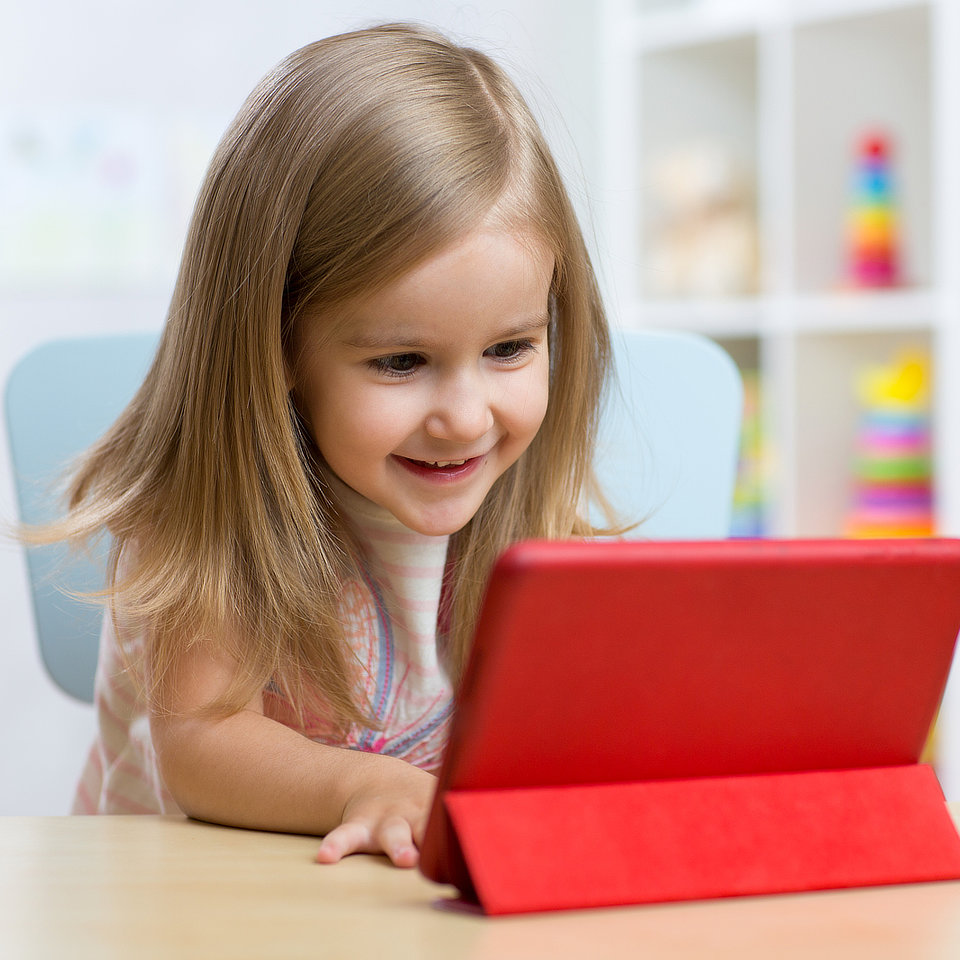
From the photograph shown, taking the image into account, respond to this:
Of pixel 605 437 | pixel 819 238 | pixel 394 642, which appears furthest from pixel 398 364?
pixel 819 238

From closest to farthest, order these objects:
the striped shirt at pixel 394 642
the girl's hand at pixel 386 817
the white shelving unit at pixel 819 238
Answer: the girl's hand at pixel 386 817, the striped shirt at pixel 394 642, the white shelving unit at pixel 819 238

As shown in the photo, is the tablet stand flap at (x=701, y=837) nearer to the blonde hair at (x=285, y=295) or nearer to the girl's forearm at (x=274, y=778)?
the girl's forearm at (x=274, y=778)

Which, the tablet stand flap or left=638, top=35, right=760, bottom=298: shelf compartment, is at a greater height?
left=638, top=35, right=760, bottom=298: shelf compartment

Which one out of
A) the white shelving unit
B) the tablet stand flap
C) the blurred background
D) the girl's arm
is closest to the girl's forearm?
the girl's arm

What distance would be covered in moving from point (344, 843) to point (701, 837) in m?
0.13

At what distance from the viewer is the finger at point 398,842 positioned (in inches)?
17.4

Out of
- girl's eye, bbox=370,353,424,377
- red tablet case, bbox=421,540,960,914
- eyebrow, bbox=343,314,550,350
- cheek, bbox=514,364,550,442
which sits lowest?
red tablet case, bbox=421,540,960,914

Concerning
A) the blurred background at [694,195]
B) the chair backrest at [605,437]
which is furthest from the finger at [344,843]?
the blurred background at [694,195]

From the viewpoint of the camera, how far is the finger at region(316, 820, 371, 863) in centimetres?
45

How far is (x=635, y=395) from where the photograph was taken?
3.29 ft

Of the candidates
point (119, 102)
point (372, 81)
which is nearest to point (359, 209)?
point (372, 81)

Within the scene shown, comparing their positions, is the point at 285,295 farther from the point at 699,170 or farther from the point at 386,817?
the point at 699,170

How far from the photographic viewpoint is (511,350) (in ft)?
2.32

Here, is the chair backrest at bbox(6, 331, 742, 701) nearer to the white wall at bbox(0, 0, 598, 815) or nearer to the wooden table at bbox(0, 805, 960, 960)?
the wooden table at bbox(0, 805, 960, 960)
